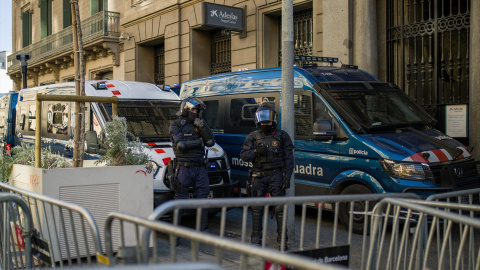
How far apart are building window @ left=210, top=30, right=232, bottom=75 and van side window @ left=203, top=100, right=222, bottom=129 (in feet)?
22.1

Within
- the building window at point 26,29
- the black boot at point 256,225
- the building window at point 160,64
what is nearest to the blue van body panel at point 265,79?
the black boot at point 256,225

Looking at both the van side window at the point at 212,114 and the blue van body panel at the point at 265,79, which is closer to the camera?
the blue van body panel at the point at 265,79

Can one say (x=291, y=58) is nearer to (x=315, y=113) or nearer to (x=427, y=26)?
(x=315, y=113)

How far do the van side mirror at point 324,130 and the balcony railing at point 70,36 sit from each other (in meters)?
15.6

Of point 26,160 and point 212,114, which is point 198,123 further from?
point 212,114

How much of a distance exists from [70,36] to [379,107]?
797 inches

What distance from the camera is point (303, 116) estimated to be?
795 centimetres

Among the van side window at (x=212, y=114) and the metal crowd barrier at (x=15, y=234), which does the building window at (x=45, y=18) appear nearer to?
the van side window at (x=212, y=114)

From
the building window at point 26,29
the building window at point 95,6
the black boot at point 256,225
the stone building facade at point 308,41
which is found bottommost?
the black boot at point 256,225

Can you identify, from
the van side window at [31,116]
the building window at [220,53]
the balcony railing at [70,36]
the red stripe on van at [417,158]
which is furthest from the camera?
the balcony railing at [70,36]

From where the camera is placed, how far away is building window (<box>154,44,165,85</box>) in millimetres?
20016

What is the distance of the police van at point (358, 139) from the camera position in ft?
22.0

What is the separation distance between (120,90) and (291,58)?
10.6ft

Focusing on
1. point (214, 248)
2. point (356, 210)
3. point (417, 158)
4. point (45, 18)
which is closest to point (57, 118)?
point (356, 210)
